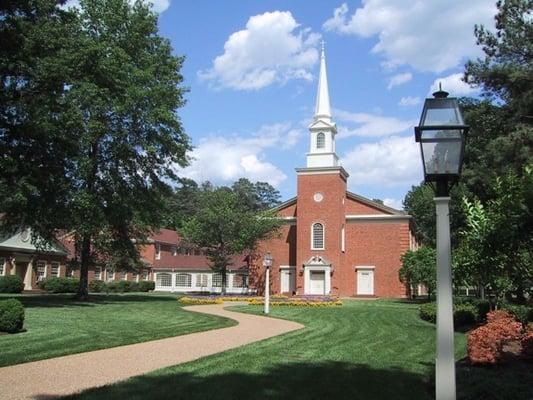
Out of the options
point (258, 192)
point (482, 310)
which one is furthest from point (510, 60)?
point (258, 192)

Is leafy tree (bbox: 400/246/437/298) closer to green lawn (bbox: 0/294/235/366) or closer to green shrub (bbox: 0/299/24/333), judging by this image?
green lawn (bbox: 0/294/235/366)

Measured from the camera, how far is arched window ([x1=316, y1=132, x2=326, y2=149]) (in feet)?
177

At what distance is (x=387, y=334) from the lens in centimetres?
1716

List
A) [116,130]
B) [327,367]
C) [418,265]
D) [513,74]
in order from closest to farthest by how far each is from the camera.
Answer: [327,367]
[513,74]
[116,130]
[418,265]

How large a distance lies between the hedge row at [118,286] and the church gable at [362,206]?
23606 millimetres

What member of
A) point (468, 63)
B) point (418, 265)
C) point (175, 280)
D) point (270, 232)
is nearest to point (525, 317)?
point (468, 63)

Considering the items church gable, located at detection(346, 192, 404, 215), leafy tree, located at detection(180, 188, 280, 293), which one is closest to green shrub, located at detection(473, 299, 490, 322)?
leafy tree, located at detection(180, 188, 280, 293)

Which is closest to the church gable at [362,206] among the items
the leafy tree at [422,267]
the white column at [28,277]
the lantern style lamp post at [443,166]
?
the leafy tree at [422,267]

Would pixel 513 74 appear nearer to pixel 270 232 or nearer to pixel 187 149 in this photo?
pixel 187 149

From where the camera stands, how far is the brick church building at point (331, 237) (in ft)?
171

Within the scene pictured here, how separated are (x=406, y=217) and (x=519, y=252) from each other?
41.8 m

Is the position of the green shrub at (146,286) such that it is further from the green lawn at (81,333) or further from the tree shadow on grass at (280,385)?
the tree shadow on grass at (280,385)

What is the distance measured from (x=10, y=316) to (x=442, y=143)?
12597 mm

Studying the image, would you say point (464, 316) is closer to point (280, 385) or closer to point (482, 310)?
point (482, 310)
